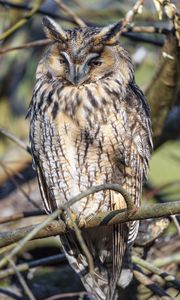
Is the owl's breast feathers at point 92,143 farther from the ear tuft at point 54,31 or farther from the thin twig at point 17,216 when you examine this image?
the ear tuft at point 54,31

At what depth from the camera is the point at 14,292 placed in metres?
4.23

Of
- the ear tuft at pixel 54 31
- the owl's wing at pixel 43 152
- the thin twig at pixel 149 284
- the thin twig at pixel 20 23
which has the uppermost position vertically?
the ear tuft at pixel 54 31

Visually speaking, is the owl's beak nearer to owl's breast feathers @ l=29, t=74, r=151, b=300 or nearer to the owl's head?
the owl's head

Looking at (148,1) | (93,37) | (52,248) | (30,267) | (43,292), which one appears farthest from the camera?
(148,1)

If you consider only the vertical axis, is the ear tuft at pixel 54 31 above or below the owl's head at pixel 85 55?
above

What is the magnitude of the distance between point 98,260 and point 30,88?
2378 millimetres

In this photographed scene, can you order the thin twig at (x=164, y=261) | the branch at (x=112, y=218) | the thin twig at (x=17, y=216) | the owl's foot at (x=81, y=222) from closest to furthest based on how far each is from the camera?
1. the branch at (x=112, y=218)
2. the owl's foot at (x=81, y=222)
3. the thin twig at (x=17, y=216)
4. the thin twig at (x=164, y=261)

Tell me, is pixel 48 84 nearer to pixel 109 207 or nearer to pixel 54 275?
pixel 109 207

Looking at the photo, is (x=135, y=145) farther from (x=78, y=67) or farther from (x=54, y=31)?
(x=54, y=31)

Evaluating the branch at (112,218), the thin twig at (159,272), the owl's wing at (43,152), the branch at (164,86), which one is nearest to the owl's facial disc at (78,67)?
the owl's wing at (43,152)

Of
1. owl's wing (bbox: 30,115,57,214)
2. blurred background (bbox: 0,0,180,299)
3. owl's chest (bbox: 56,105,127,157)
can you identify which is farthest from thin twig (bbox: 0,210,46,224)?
owl's chest (bbox: 56,105,127,157)

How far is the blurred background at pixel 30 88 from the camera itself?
13.8 ft

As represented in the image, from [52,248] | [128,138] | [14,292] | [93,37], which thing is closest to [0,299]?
[14,292]

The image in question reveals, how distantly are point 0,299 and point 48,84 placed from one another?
1161 millimetres
